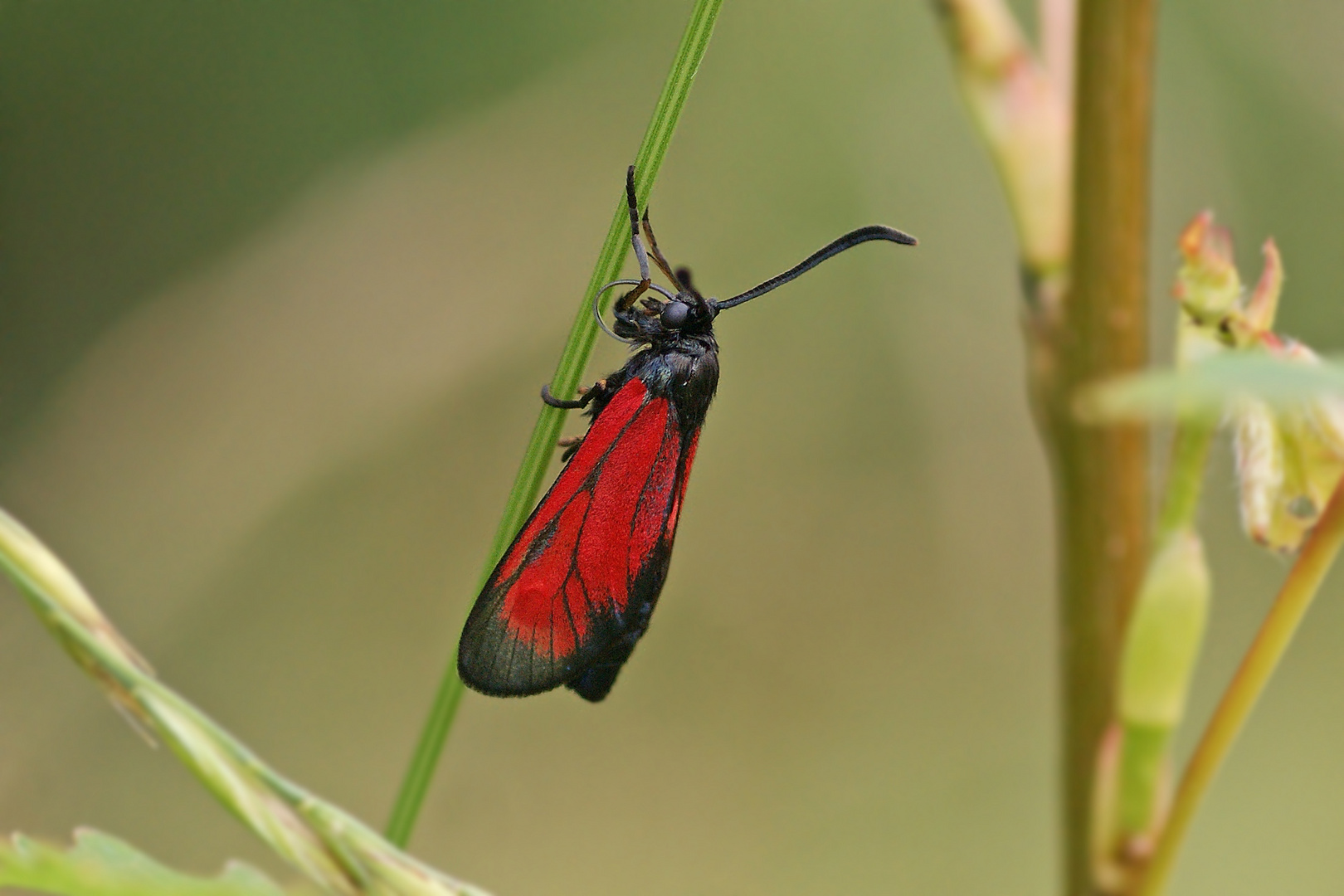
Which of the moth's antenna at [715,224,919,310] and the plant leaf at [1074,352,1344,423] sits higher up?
the moth's antenna at [715,224,919,310]

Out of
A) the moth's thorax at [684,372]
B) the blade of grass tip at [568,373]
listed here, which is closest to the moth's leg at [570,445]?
the moth's thorax at [684,372]

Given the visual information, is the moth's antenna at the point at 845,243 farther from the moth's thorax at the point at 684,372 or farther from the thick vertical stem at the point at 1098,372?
the thick vertical stem at the point at 1098,372

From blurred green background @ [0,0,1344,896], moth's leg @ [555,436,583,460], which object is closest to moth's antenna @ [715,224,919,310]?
moth's leg @ [555,436,583,460]

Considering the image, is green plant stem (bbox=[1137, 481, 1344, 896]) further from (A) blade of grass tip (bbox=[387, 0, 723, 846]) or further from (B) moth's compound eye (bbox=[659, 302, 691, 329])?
(B) moth's compound eye (bbox=[659, 302, 691, 329])

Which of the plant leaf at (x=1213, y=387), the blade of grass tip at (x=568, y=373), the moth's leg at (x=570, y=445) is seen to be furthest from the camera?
the moth's leg at (x=570, y=445)

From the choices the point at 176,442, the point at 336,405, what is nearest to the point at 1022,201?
the point at 336,405

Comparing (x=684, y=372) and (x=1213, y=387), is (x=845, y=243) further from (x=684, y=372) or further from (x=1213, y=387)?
(x=1213, y=387)

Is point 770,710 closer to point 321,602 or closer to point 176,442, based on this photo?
point 321,602

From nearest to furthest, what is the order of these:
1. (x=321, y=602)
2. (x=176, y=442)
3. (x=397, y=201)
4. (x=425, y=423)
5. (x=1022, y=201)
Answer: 1. (x=1022, y=201)
2. (x=397, y=201)
3. (x=176, y=442)
4. (x=425, y=423)
5. (x=321, y=602)
